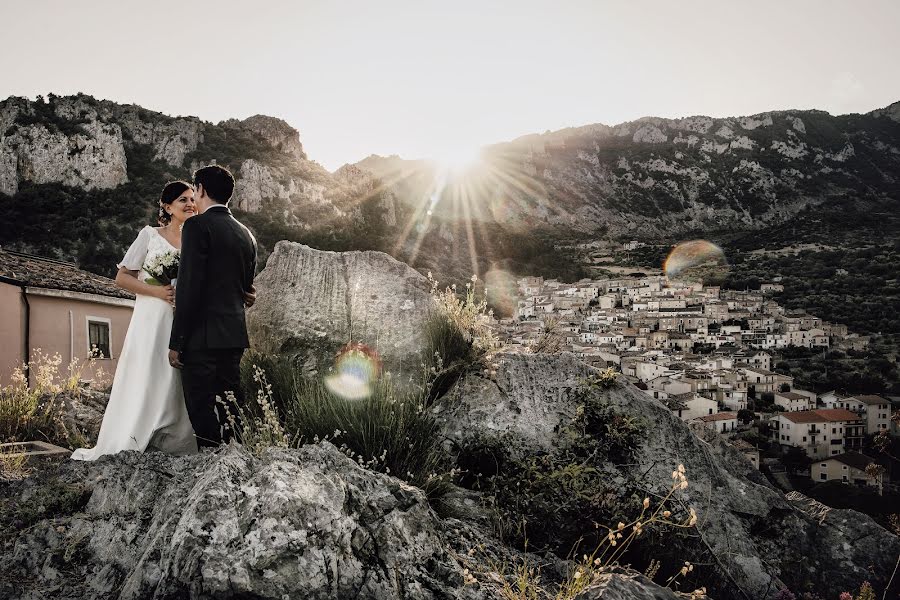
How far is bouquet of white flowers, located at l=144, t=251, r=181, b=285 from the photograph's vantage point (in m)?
4.23

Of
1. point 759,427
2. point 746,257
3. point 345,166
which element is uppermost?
point 345,166

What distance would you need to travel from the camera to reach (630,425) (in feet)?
14.8

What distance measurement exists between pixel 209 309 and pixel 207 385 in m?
0.57

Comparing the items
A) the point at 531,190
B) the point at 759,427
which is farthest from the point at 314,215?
the point at 531,190

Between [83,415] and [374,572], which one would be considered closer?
[374,572]

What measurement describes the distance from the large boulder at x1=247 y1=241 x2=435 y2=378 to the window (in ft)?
A: 41.2

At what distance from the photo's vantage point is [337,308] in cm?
557

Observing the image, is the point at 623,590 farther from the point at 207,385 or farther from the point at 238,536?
the point at 207,385

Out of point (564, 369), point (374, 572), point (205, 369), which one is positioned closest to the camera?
point (374, 572)

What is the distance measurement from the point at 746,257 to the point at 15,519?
119 metres

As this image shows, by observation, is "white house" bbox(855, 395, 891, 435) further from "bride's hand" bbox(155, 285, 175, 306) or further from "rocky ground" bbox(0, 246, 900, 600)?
"bride's hand" bbox(155, 285, 175, 306)

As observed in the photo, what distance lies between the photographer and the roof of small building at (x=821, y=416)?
148ft

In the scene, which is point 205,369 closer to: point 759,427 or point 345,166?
point 759,427

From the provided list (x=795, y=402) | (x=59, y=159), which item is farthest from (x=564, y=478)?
(x=59, y=159)
